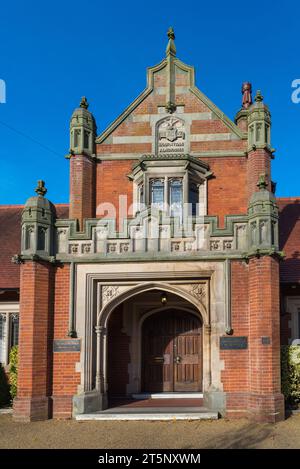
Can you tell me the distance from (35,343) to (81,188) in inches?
183

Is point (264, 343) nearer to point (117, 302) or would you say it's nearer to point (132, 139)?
point (117, 302)

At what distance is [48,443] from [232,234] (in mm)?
5961

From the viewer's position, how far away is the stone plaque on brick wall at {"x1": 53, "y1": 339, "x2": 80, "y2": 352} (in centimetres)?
1210

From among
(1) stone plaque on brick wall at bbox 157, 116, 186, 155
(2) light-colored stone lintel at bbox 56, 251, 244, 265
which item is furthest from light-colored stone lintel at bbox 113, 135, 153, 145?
(2) light-colored stone lintel at bbox 56, 251, 244, 265

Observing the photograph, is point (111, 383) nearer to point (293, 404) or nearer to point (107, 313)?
point (107, 313)

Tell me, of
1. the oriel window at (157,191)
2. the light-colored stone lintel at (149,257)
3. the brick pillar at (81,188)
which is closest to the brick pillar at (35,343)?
the light-colored stone lintel at (149,257)

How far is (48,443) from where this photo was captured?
9625 millimetres

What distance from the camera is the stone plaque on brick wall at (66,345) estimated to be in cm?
1210

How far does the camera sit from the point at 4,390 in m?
14.0

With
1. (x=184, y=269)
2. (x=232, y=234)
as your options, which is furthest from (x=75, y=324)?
(x=232, y=234)

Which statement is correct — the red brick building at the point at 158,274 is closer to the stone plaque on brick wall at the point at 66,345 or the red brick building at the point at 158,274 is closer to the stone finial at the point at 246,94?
the stone plaque on brick wall at the point at 66,345

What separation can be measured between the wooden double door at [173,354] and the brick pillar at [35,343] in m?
3.72

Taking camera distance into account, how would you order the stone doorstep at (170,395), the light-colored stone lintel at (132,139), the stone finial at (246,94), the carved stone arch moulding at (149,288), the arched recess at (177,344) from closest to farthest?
the carved stone arch moulding at (149,288) → the stone doorstep at (170,395) → the arched recess at (177,344) → the light-colored stone lintel at (132,139) → the stone finial at (246,94)
